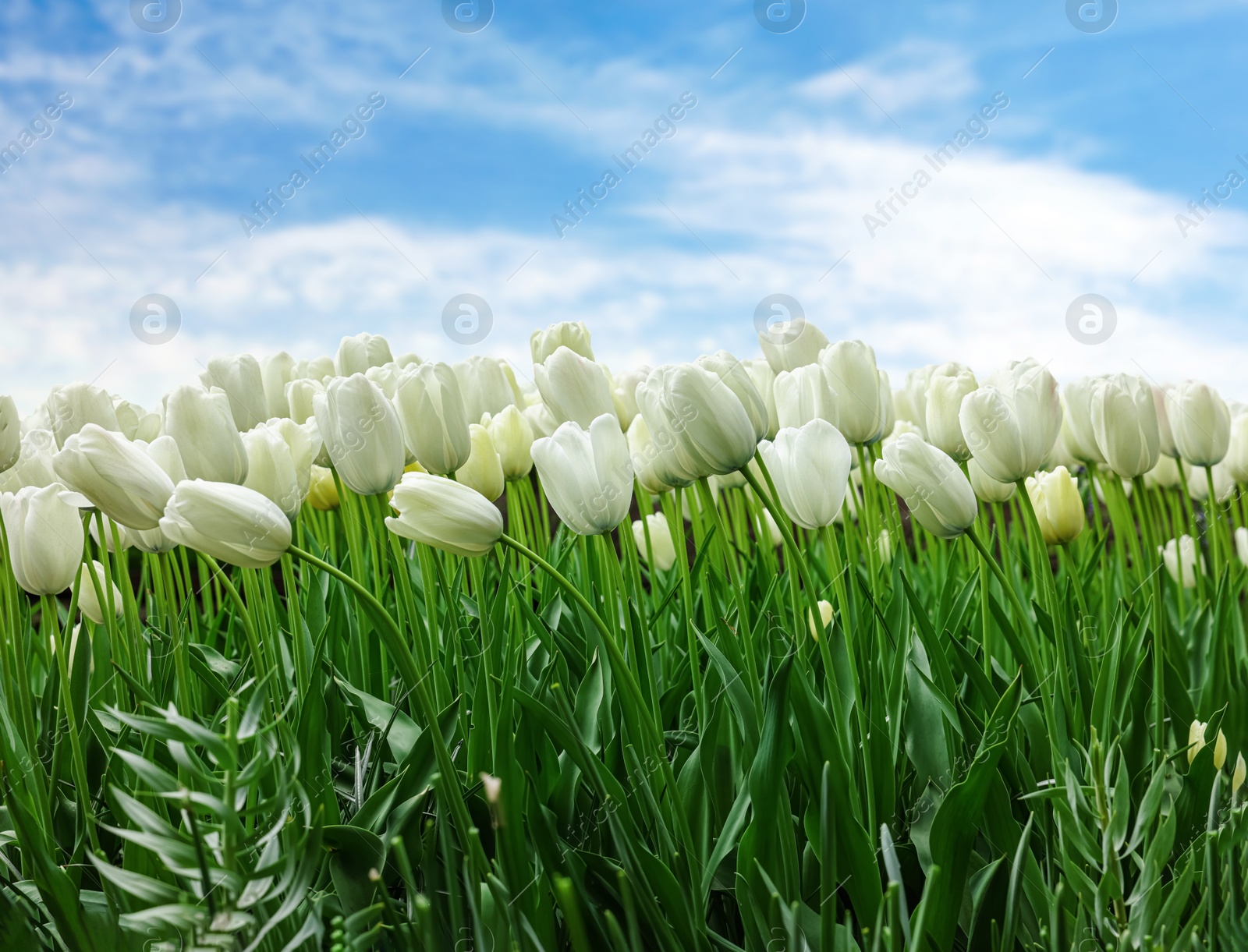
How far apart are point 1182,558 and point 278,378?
2.94 m

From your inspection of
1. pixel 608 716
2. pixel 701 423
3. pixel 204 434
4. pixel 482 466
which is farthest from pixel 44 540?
pixel 701 423

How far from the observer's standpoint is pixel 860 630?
1.67 m

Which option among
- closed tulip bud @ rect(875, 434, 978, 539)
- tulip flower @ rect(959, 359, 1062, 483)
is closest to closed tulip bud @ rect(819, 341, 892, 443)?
tulip flower @ rect(959, 359, 1062, 483)

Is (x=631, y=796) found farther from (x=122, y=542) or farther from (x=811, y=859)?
(x=122, y=542)

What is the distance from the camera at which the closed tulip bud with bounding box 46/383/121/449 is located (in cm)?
162

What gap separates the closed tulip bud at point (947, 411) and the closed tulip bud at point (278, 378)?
5.36ft

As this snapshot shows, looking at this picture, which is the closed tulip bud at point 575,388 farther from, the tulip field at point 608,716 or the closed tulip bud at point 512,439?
the closed tulip bud at point 512,439

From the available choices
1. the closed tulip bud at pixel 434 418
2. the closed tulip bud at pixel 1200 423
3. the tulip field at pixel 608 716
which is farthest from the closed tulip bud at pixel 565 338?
the closed tulip bud at pixel 1200 423

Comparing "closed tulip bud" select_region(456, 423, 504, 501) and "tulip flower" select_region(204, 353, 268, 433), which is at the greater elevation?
"tulip flower" select_region(204, 353, 268, 433)

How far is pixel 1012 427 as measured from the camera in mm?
1582

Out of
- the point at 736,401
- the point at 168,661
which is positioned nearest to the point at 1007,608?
the point at 736,401

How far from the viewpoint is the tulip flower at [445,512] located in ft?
3.78

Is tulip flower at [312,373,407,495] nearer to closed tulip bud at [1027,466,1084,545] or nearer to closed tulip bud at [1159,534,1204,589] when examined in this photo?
closed tulip bud at [1027,466,1084,545]

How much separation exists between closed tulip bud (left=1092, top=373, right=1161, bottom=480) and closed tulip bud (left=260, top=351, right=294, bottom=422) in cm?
199
